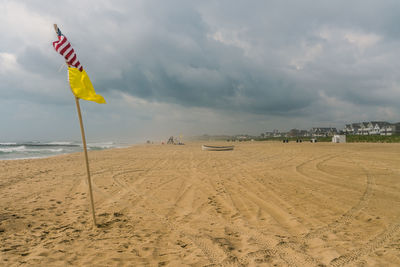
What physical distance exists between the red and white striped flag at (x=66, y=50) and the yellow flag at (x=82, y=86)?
0.14 metres

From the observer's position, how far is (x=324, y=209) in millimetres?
6340

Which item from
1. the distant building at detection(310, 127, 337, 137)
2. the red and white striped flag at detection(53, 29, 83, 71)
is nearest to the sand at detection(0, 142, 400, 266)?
the red and white striped flag at detection(53, 29, 83, 71)

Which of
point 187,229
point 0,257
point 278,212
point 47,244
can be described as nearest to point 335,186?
point 278,212

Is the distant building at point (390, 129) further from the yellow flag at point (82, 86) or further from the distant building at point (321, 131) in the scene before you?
the yellow flag at point (82, 86)

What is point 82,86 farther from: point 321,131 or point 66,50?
point 321,131

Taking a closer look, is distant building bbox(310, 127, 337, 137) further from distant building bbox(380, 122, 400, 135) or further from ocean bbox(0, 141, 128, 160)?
ocean bbox(0, 141, 128, 160)

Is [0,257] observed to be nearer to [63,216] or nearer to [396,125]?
[63,216]

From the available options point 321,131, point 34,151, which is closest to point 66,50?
point 34,151

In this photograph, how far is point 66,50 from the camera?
4566mm

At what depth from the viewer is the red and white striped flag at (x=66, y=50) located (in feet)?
14.7

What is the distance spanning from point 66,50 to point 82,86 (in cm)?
82

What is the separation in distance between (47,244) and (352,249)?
6.09 m

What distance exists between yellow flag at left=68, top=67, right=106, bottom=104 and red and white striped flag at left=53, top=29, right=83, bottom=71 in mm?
144

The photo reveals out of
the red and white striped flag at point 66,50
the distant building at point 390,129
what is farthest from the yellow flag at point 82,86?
the distant building at point 390,129
